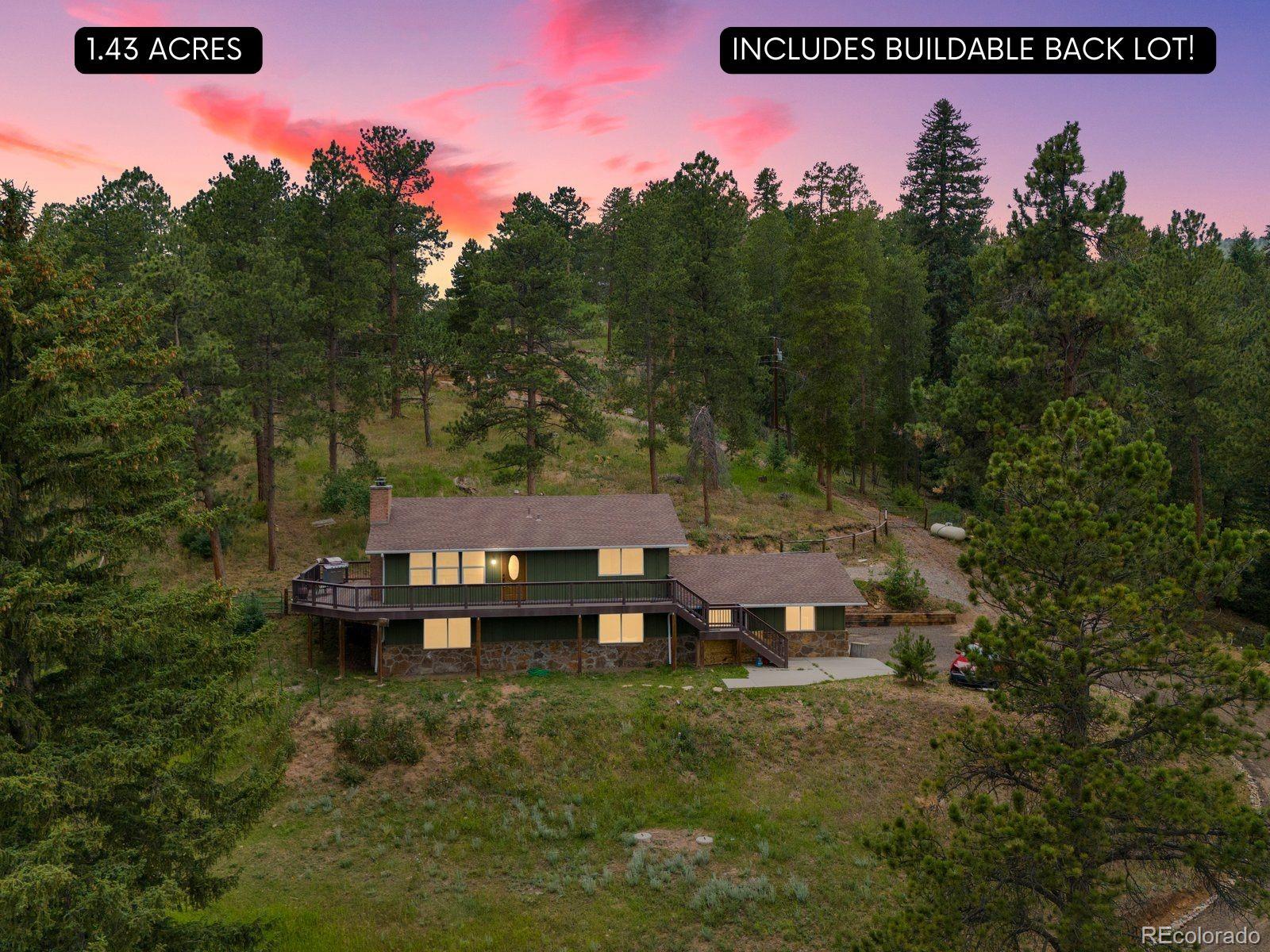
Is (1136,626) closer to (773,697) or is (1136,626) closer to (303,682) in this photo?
(773,697)

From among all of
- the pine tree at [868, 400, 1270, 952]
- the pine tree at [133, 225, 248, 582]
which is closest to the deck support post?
the pine tree at [133, 225, 248, 582]

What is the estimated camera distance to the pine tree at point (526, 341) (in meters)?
39.2

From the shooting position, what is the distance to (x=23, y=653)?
11.7m

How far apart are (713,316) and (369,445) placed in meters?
22.2

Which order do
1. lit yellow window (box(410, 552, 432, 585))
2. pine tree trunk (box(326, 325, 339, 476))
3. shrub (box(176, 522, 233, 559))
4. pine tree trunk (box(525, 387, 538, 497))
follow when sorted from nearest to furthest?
lit yellow window (box(410, 552, 432, 585)), shrub (box(176, 522, 233, 559)), pine tree trunk (box(525, 387, 538, 497)), pine tree trunk (box(326, 325, 339, 476))

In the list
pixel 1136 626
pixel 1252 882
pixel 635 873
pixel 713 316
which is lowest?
pixel 635 873

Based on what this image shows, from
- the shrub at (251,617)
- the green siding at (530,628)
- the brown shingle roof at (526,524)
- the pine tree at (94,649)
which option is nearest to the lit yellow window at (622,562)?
the brown shingle roof at (526,524)

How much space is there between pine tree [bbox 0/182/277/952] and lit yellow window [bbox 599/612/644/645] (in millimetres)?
18984

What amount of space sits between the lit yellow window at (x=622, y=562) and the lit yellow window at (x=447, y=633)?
5.54 metres

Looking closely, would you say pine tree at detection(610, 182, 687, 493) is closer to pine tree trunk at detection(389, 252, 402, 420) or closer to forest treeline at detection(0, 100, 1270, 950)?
forest treeline at detection(0, 100, 1270, 950)

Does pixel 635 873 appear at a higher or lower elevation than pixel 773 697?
lower

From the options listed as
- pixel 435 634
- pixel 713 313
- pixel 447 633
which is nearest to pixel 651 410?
pixel 713 313

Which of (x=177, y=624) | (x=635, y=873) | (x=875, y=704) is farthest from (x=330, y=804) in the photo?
(x=875, y=704)

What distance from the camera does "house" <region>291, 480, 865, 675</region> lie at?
98.5 feet
